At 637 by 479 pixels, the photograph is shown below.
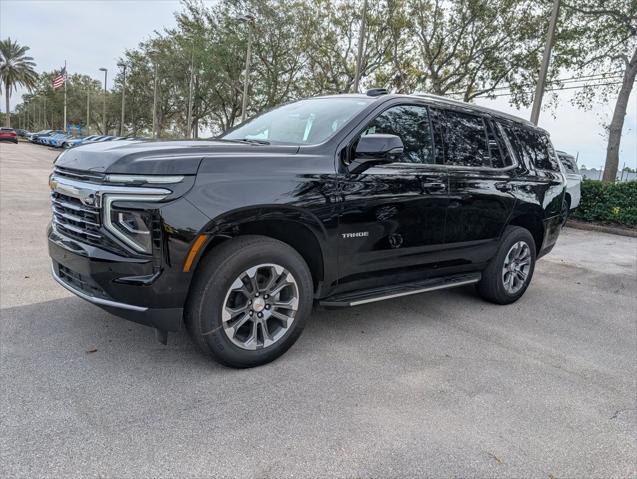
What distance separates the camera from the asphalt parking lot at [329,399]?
222 centimetres

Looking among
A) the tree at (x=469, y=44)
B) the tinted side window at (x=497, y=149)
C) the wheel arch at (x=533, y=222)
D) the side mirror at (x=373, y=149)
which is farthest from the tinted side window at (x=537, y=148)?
the tree at (x=469, y=44)

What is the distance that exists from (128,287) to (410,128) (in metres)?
2.48

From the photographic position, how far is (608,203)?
40.5 ft

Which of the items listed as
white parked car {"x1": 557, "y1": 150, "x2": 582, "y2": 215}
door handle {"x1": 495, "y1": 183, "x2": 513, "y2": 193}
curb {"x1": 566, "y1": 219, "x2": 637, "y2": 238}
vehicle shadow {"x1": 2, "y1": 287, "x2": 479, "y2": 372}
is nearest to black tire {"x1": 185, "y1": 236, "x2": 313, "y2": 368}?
vehicle shadow {"x1": 2, "y1": 287, "x2": 479, "y2": 372}

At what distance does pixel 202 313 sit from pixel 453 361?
189 centimetres

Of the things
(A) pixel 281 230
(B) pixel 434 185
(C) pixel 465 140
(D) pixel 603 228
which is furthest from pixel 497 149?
(D) pixel 603 228

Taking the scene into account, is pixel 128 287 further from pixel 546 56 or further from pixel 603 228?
pixel 546 56

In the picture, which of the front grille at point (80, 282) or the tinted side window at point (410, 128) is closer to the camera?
the front grille at point (80, 282)

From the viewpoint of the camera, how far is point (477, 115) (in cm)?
445

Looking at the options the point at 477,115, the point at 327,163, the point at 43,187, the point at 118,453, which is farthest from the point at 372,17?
the point at 118,453

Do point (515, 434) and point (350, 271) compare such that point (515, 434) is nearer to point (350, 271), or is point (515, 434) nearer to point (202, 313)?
point (350, 271)

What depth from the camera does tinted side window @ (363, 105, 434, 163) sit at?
3619 millimetres

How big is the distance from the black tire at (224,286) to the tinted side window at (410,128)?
4.09 feet

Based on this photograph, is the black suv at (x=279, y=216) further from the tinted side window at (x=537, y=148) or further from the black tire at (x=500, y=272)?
the tinted side window at (x=537, y=148)
